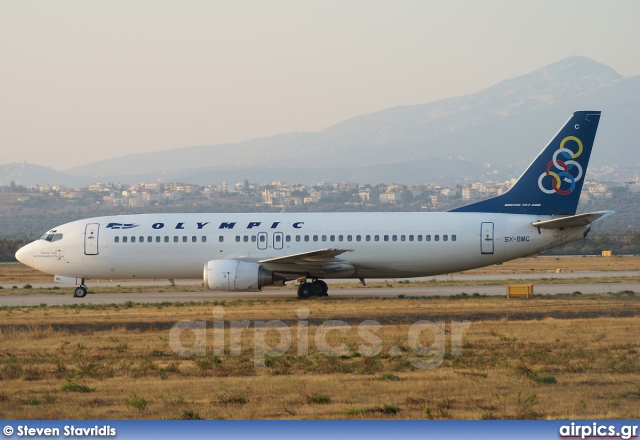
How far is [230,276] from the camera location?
105 feet

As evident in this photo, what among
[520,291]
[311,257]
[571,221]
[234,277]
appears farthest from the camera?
[520,291]

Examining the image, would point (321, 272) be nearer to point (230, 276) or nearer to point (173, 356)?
point (230, 276)

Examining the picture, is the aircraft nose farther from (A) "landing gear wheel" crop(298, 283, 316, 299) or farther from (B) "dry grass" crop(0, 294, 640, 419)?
(A) "landing gear wheel" crop(298, 283, 316, 299)

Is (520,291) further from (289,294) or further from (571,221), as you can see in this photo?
(289,294)

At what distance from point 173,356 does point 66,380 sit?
3.31 m

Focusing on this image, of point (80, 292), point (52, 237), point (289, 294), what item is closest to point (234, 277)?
point (289, 294)

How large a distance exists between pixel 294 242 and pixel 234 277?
3.12m

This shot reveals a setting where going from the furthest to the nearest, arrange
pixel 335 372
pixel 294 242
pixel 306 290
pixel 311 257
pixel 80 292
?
pixel 80 292
pixel 294 242
pixel 306 290
pixel 311 257
pixel 335 372

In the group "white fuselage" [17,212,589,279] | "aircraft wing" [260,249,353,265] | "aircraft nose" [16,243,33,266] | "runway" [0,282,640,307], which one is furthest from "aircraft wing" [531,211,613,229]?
"aircraft nose" [16,243,33,266]

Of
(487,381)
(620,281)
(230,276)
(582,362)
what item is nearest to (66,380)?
(487,381)

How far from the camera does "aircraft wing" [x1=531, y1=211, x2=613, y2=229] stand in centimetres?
3105

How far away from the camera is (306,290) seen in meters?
33.5

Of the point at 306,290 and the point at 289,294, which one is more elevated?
the point at 306,290

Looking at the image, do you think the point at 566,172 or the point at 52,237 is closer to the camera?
the point at 566,172
